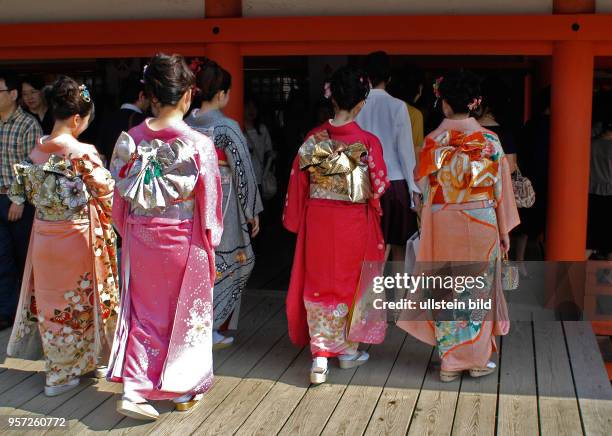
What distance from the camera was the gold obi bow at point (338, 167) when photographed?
4.57 metres

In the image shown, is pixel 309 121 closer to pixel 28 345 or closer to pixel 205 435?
pixel 28 345

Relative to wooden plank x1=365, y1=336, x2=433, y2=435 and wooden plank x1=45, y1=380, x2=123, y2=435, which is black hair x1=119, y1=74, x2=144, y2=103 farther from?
wooden plank x1=365, y1=336, x2=433, y2=435

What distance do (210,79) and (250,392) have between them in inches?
71.8

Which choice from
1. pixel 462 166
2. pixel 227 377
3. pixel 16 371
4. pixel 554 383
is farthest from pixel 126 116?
pixel 554 383

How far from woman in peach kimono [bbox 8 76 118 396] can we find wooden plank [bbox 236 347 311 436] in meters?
0.97

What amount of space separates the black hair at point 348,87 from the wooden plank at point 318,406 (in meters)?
1.49

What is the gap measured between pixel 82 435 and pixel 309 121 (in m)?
6.79

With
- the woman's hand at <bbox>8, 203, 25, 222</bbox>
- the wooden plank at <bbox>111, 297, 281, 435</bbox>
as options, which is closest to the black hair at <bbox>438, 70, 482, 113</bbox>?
the wooden plank at <bbox>111, 297, 281, 435</bbox>

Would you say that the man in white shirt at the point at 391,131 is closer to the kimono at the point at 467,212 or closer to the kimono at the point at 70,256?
the kimono at the point at 467,212

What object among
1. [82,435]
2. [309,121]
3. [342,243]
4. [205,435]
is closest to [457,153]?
[342,243]

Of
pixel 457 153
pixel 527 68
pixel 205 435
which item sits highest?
pixel 527 68

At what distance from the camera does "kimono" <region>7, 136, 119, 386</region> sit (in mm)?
4441

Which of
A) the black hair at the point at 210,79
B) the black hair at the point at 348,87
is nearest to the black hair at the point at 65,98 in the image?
the black hair at the point at 210,79

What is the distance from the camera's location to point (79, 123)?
14.8 feet
